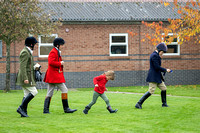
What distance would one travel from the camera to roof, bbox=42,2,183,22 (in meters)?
22.8

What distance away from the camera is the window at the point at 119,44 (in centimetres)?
2336

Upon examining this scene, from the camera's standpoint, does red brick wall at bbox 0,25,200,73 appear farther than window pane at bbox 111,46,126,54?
No

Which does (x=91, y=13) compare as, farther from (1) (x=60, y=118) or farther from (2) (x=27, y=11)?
(1) (x=60, y=118)

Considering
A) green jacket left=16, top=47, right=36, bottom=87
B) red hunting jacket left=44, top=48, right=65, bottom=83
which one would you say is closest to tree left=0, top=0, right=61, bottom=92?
Answer: red hunting jacket left=44, top=48, right=65, bottom=83

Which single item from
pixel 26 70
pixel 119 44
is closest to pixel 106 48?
pixel 119 44

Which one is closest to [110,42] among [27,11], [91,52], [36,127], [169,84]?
[91,52]

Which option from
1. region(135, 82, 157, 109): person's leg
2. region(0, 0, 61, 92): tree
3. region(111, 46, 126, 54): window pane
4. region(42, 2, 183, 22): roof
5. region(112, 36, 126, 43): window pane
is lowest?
region(135, 82, 157, 109): person's leg

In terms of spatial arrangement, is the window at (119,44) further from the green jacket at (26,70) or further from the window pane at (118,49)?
the green jacket at (26,70)

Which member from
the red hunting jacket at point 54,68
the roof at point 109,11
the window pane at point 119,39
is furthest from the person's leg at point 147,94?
the window pane at point 119,39

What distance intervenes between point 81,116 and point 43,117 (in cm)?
87

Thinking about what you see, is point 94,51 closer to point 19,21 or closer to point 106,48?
point 106,48

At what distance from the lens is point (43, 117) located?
30.6 ft

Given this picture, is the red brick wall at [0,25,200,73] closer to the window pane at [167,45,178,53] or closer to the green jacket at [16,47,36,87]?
the window pane at [167,45,178,53]

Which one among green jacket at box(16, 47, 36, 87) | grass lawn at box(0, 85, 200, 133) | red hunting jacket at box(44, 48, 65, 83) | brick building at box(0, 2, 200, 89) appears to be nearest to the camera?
grass lawn at box(0, 85, 200, 133)
